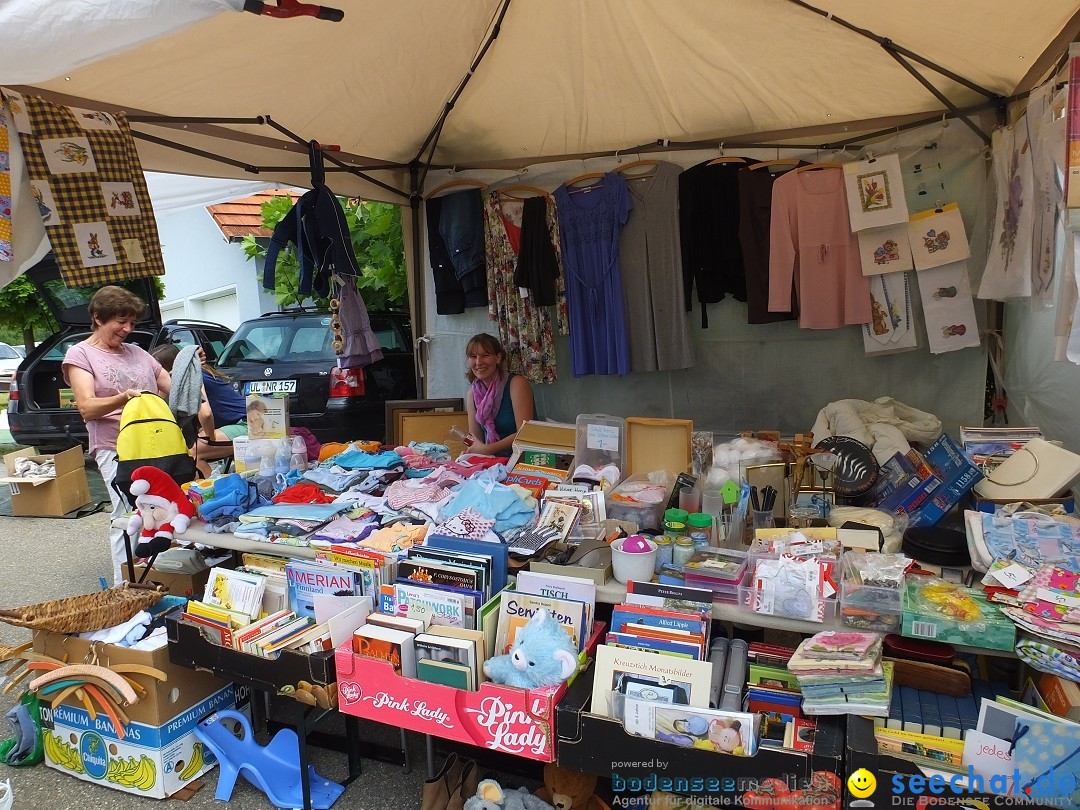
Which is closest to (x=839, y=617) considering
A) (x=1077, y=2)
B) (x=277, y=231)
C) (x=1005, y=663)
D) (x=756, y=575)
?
(x=756, y=575)

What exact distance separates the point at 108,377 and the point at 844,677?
363cm

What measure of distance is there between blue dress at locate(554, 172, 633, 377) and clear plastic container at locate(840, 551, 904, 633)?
2375 millimetres

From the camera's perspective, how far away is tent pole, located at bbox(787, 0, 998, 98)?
9.30 feet

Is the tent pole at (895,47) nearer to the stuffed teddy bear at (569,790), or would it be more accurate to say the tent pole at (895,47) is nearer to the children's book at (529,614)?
the children's book at (529,614)

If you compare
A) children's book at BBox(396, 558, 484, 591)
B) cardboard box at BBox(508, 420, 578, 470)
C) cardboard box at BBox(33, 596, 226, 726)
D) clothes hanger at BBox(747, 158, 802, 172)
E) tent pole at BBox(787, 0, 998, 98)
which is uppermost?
tent pole at BBox(787, 0, 998, 98)

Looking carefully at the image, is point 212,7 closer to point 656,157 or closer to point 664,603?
point 664,603

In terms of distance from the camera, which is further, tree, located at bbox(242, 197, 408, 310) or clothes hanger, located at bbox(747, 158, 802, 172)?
tree, located at bbox(242, 197, 408, 310)

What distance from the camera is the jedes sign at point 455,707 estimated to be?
6.18 feet

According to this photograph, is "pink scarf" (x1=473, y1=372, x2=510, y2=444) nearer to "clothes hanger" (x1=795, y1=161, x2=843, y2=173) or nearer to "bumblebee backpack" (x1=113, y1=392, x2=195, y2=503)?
"bumblebee backpack" (x1=113, y1=392, x2=195, y2=503)

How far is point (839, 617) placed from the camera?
2021 mm

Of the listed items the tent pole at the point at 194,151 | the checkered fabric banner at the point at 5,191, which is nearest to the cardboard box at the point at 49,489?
the tent pole at the point at 194,151

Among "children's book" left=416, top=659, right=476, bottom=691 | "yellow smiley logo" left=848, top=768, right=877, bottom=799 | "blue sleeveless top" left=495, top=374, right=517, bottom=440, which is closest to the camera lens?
"yellow smiley logo" left=848, top=768, right=877, bottom=799

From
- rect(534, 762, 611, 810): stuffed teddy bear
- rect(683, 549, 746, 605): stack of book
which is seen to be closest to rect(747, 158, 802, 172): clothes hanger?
rect(683, 549, 746, 605): stack of book

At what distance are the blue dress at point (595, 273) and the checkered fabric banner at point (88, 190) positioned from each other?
2.27 meters
